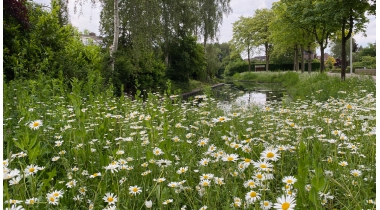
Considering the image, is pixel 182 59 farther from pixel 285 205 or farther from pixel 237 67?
A: pixel 237 67

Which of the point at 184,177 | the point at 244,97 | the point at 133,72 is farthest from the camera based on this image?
the point at 133,72

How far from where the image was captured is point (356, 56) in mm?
55219

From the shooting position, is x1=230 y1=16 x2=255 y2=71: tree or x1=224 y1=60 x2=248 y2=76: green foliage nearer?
x1=230 y1=16 x2=255 y2=71: tree

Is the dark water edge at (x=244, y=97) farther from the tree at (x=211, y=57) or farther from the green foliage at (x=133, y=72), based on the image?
the tree at (x=211, y=57)

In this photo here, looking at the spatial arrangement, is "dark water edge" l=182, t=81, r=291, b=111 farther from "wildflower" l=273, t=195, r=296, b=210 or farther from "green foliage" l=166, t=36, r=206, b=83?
"wildflower" l=273, t=195, r=296, b=210

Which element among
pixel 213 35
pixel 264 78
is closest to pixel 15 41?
pixel 213 35

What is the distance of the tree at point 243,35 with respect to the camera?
1577 inches

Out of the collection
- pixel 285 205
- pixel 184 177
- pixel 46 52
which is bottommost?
pixel 184 177

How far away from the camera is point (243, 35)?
135ft

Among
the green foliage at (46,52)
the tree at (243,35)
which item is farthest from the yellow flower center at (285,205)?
the tree at (243,35)

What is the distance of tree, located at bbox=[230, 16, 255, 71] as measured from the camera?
40.0 metres

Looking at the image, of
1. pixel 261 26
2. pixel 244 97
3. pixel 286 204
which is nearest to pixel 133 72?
pixel 244 97

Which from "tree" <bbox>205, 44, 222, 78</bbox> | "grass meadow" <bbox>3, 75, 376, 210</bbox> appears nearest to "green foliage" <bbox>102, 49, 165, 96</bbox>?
"grass meadow" <bbox>3, 75, 376, 210</bbox>

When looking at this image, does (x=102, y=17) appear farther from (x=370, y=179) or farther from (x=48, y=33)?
(x=370, y=179)
